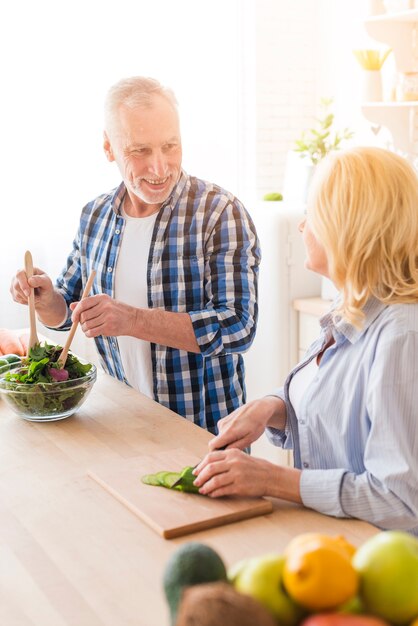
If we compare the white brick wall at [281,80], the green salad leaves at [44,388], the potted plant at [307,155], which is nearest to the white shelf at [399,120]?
the potted plant at [307,155]

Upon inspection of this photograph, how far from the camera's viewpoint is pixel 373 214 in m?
1.49

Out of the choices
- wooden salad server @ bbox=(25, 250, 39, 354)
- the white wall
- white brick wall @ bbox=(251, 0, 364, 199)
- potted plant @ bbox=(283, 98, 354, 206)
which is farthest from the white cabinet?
wooden salad server @ bbox=(25, 250, 39, 354)

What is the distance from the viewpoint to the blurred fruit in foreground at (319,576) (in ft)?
2.54

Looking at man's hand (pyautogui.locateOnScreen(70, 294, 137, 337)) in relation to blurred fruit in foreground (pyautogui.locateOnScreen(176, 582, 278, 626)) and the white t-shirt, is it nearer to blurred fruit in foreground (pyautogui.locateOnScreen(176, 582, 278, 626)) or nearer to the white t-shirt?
the white t-shirt

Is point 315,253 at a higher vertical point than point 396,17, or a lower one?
lower

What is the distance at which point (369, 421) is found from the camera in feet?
5.02

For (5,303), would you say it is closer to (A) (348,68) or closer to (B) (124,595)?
(A) (348,68)

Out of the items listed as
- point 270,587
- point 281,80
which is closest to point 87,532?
point 270,587

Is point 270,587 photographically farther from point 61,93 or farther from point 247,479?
point 61,93

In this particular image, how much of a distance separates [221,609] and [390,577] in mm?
202

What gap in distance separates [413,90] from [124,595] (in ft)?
9.93

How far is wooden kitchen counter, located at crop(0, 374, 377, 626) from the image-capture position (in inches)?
47.4

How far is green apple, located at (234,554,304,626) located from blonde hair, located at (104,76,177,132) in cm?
164

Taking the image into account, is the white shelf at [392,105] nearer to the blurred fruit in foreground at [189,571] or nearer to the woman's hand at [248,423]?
the woman's hand at [248,423]
